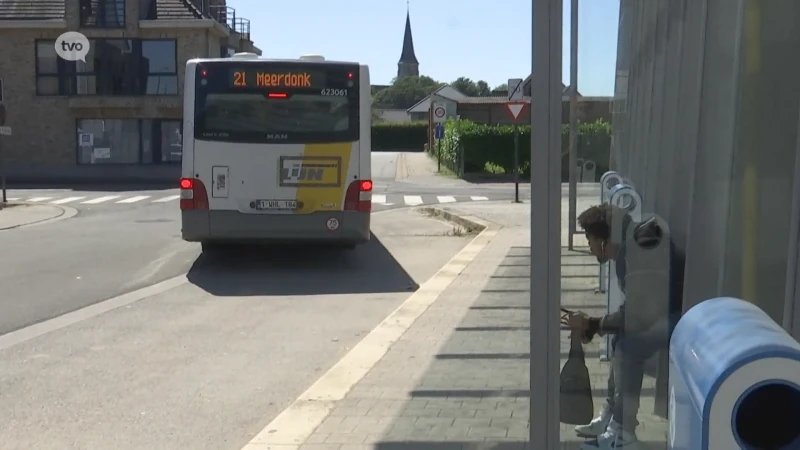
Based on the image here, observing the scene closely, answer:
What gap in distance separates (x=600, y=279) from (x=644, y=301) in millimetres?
329

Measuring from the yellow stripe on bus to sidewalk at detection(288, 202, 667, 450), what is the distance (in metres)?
2.83

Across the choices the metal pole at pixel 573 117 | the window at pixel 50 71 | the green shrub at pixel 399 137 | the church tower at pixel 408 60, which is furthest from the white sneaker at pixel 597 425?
the church tower at pixel 408 60

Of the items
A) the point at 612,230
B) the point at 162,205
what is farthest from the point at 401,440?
the point at 162,205

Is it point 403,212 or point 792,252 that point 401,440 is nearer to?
point 792,252

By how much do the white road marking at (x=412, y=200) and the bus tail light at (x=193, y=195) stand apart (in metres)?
14.2

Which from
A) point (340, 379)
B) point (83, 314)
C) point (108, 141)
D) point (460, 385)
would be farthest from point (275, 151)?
point (108, 141)

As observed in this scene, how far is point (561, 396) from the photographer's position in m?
3.92

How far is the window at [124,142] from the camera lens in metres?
43.5

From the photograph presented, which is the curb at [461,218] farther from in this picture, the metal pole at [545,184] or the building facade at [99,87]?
the building facade at [99,87]

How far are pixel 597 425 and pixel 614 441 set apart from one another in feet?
0.35

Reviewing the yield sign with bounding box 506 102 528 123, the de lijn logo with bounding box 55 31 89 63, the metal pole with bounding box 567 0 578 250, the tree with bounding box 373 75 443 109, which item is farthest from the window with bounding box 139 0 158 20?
the tree with bounding box 373 75 443 109

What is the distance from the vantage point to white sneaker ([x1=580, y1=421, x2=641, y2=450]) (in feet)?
12.7

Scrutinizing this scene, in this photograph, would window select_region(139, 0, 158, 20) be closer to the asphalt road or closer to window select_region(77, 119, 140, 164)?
window select_region(77, 119, 140, 164)

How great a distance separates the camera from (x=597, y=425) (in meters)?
4.02
